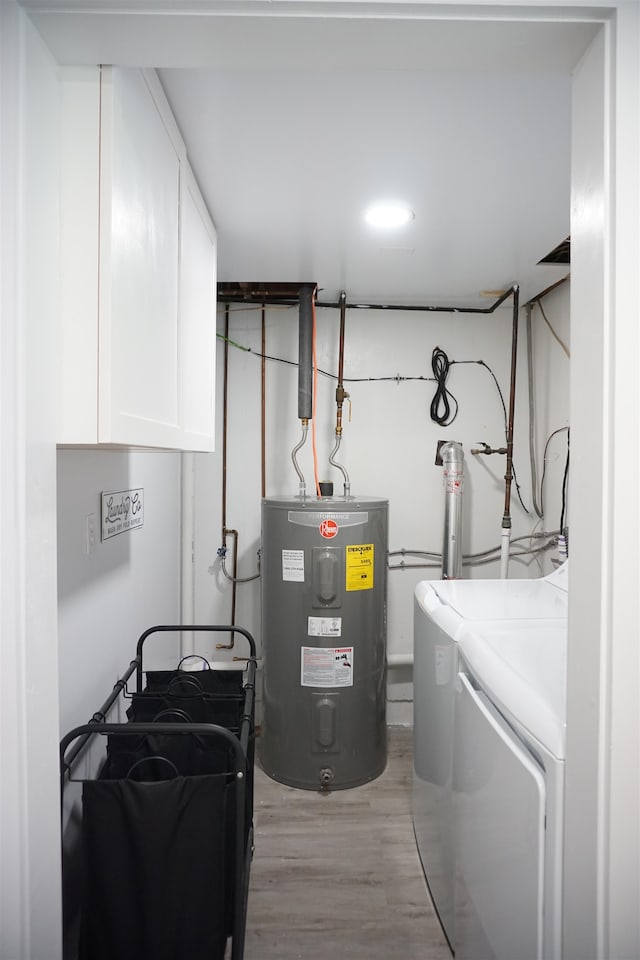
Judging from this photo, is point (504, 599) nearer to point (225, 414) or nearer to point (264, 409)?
point (264, 409)

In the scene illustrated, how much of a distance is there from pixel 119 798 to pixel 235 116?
4.88 feet

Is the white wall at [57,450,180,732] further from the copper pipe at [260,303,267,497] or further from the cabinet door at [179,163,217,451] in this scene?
the copper pipe at [260,303,267,497]

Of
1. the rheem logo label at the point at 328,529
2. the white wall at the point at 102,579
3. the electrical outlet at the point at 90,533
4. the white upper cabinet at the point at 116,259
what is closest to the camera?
the white upper cabinet at the point at 116,259

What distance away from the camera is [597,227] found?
0.64 meters

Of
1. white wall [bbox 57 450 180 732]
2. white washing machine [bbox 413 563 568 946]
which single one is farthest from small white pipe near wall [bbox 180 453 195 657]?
white washing machine [bbox 413 563 568 946]

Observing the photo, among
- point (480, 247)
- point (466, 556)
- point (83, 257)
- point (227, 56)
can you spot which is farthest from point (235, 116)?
point (466, 556)

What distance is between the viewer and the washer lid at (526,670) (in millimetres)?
846

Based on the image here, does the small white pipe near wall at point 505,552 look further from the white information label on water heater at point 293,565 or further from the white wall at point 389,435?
the white information label on water heater at point 293,565

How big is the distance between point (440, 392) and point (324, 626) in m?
1.34

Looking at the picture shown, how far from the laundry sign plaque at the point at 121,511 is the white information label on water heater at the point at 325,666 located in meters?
0.88

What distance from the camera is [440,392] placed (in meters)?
2.60

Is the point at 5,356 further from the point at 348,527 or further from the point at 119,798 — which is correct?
the point at 348,527

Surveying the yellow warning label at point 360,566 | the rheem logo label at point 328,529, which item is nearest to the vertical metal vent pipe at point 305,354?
the rheem logo label at point 328,529

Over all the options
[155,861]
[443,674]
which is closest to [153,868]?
[155,861]
